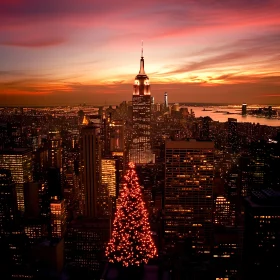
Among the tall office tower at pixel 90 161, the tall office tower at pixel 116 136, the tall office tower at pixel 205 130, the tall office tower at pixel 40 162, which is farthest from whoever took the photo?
the tall office tower at pixel 116 136

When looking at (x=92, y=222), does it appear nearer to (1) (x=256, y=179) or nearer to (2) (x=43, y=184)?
(2) (x=43, y=184)

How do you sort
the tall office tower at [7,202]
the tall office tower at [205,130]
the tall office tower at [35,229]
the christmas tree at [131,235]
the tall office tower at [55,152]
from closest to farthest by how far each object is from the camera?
the christmas tree at [131,235], the tall office tower at [35,229], the tall office tower at [7,202], the tall office tower at [205,130], the tall office tower at [55,152]

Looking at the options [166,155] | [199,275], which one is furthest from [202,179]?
[199,275]

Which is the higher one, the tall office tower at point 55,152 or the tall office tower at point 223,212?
the tall office tower at point 55,152

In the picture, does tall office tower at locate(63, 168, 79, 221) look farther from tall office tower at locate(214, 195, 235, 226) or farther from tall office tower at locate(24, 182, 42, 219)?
tall office tower at locate(214, 195, 235, 226)

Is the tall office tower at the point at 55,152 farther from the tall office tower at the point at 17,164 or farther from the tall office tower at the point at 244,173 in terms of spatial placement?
the tall office tower at the point at 244,173

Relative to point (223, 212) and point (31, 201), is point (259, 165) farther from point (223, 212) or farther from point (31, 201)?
point (31, 201)

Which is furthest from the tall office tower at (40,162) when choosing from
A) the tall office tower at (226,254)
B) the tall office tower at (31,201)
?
the tall office tower at (226,254)

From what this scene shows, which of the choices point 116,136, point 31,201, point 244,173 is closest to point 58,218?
point 31,201
